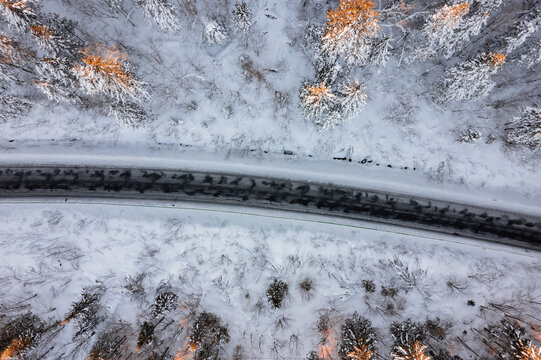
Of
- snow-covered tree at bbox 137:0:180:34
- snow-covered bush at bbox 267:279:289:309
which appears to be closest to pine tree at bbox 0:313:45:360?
snow-covered bush at bbox 267:279:289:309

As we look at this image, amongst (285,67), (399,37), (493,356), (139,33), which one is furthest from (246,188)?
(493,356)

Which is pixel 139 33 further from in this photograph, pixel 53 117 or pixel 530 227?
pixel 530 227

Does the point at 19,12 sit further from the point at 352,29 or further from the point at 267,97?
the point at 352,29

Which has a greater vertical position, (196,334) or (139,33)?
(139,33)

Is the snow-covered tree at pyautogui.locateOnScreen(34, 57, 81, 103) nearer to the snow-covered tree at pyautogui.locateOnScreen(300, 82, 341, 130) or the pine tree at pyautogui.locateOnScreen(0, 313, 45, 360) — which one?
the snow-covered tree at pyautogui.locateOnScreen(300, 82, 341, 130)

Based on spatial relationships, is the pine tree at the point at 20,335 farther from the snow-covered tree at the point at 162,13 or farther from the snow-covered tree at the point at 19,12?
the snow-covered tree at the point at 162,13

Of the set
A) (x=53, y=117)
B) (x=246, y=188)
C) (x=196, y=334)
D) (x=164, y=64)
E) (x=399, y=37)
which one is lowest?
(x=196, y=334)
